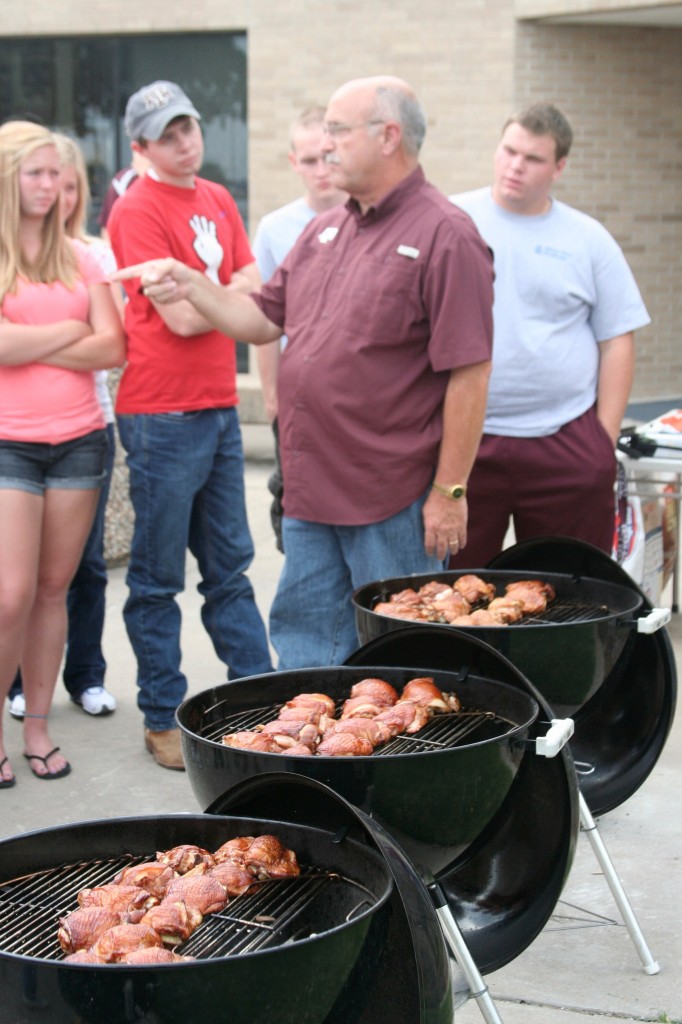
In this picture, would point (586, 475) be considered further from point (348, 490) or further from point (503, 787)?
point (503, 787)

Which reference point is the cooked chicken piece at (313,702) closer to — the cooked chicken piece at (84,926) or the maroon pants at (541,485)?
the cooked chicken piece at (84,926)

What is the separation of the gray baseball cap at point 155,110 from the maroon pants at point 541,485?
1.48 meters

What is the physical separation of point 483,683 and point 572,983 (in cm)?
93

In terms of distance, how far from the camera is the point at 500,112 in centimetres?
1136

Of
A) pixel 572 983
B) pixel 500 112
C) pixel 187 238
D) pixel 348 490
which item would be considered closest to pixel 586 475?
pixel 348 490

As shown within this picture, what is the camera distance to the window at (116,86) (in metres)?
12.6

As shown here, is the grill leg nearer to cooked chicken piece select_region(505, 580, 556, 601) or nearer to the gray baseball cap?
cooked chicken piece select_region(505, 580, 556, 601)

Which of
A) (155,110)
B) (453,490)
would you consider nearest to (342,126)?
(155,110)

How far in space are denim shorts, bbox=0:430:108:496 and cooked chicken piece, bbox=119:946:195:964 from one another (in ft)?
8.22

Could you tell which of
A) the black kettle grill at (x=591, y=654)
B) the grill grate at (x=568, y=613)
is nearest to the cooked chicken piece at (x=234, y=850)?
the black kettle grill at (x=591, y=654)

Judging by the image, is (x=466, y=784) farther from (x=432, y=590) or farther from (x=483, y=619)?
(x=432, y=590)

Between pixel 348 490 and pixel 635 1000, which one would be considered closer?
pixel 635 1000

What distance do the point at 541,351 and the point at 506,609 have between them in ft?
4.94

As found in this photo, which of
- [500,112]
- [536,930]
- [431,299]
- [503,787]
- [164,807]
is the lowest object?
[164,807]
